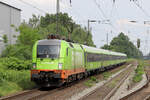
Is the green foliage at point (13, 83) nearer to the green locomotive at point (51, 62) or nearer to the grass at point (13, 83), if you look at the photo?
the grass at point (13, 83)

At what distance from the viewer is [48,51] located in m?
16.2

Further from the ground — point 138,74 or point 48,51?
point 48,51

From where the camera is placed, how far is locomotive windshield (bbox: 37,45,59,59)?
52.7 feet

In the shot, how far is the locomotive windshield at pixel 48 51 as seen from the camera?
16078 mm

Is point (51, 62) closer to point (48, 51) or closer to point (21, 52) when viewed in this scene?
point (48, 51)

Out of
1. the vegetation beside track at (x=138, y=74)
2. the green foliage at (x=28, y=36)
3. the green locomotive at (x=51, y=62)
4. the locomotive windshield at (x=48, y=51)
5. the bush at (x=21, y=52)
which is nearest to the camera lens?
the green locomotive at (x=51, y=62)

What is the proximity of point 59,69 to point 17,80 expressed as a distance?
134 inches

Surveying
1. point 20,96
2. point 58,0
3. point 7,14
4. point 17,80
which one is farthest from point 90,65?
point 7,14

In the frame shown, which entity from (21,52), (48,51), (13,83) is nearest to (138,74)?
(21,52)

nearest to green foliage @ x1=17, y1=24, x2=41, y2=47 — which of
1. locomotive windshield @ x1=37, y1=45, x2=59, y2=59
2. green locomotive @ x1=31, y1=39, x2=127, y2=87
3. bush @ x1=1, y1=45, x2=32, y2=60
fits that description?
bush @ x1=1, y1=45, x2=32, y2=60

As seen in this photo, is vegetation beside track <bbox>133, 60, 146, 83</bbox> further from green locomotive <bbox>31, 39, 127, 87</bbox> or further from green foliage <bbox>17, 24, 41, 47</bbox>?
green foliage <bbox>17, 24, 41, 47</bbox>

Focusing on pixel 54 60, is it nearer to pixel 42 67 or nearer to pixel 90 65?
pixel 42 67

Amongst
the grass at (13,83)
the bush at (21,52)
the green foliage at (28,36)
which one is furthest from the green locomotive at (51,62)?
the green foliage at (28,36)

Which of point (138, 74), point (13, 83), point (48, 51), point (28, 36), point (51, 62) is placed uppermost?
point (28, 36)
